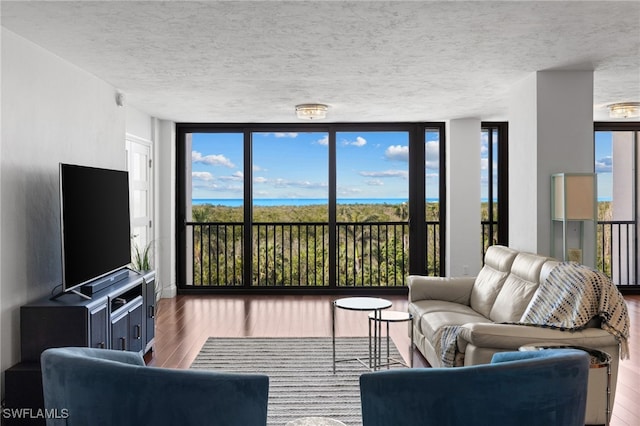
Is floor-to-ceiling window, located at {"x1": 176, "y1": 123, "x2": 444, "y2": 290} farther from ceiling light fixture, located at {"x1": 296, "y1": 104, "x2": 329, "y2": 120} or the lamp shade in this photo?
the lamp shade

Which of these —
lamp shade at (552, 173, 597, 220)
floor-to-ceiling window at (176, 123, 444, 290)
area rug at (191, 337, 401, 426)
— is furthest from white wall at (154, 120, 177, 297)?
lamp shade at (552, 173, 597, 220)

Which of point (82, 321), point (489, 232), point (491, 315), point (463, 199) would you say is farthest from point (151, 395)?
point (489, 232)

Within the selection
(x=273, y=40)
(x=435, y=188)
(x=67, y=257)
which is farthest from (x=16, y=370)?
(x=435, y=188)

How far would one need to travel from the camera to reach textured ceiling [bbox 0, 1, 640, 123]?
2.93 metres

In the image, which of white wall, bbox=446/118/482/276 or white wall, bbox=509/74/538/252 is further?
white wall, bbox=446/118/482/276

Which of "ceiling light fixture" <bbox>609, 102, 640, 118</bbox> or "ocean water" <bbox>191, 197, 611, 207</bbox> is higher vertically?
"ceiling light fixture" <bbox>609, 102, 640, 118</bbox>

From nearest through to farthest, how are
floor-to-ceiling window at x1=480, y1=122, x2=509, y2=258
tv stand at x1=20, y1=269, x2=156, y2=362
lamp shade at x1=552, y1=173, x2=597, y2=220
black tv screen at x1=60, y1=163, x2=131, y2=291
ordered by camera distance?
tv stand at x1=20, y1=269, x2=156, y2=362 → black tv screen at x1=60, y1=163, x2=131, y2=291 → lamp shade at x1=552, y1=173, x2=597, y2=220 → floor-to-ceiling window at x1=480, y1=122, x2=509, y2=258

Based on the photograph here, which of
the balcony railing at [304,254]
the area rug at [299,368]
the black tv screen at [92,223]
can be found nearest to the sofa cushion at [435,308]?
the area rug at [299,368]

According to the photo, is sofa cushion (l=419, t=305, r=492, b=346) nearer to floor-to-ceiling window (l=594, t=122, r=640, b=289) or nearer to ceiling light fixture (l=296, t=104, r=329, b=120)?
ceiling light fixture (l=296, t=104, r=329, b=120)

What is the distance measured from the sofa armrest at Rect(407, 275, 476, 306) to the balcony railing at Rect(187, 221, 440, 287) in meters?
2.64

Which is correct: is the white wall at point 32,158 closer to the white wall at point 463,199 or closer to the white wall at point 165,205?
the white wall at point 165,205

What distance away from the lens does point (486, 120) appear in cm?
699

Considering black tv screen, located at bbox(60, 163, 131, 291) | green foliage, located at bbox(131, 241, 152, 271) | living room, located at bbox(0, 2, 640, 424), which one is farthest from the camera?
green foliage, located at bbox(131, 241, 152, 271)

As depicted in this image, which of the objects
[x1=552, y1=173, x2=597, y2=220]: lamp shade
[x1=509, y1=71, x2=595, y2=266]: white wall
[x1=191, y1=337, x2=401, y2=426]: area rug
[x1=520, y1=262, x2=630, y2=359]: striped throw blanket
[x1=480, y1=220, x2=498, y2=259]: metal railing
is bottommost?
[x1=191, y1=337, x2=401, y2=426]: area rug
